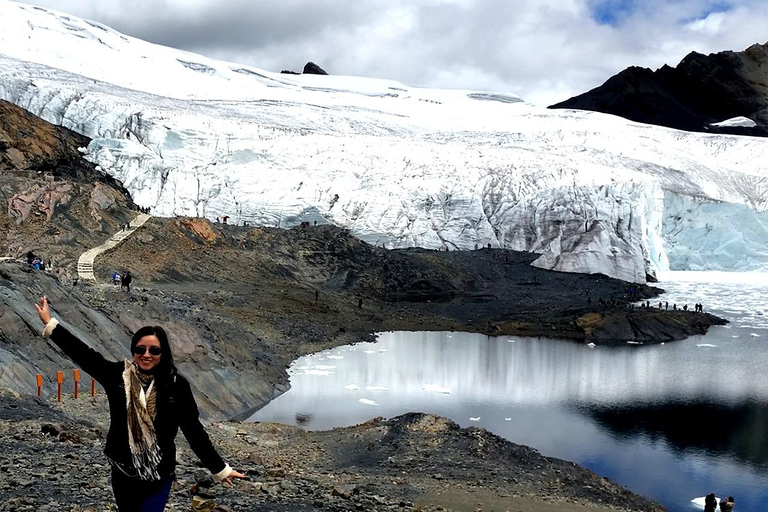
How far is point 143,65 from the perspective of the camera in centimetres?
6353

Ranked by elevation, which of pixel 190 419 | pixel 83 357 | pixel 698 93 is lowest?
pixel 190 419

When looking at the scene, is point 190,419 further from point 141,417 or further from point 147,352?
point 147,352

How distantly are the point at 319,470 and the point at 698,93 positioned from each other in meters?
88.9

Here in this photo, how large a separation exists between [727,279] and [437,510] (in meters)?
42.8

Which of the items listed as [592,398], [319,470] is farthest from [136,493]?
[592,398]

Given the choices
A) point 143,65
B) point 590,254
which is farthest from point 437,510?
point 143,65

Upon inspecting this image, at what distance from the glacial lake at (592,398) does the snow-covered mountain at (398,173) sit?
12.0 metres

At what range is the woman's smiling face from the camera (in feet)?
11.8

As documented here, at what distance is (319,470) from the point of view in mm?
13164

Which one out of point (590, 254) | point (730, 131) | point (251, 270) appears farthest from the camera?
point (730, 131)

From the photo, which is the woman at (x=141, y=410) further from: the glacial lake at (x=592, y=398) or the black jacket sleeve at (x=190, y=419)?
the glacial lake at (x=592, y=398)

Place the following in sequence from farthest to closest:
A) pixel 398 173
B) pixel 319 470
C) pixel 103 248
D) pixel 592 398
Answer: pixel 398 173 < pixel 103 248 < pixel 592 398 < pixel 319 470

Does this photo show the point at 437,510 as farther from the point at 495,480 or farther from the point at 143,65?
the point at 143,65

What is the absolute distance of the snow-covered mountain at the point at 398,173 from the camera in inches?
1677
